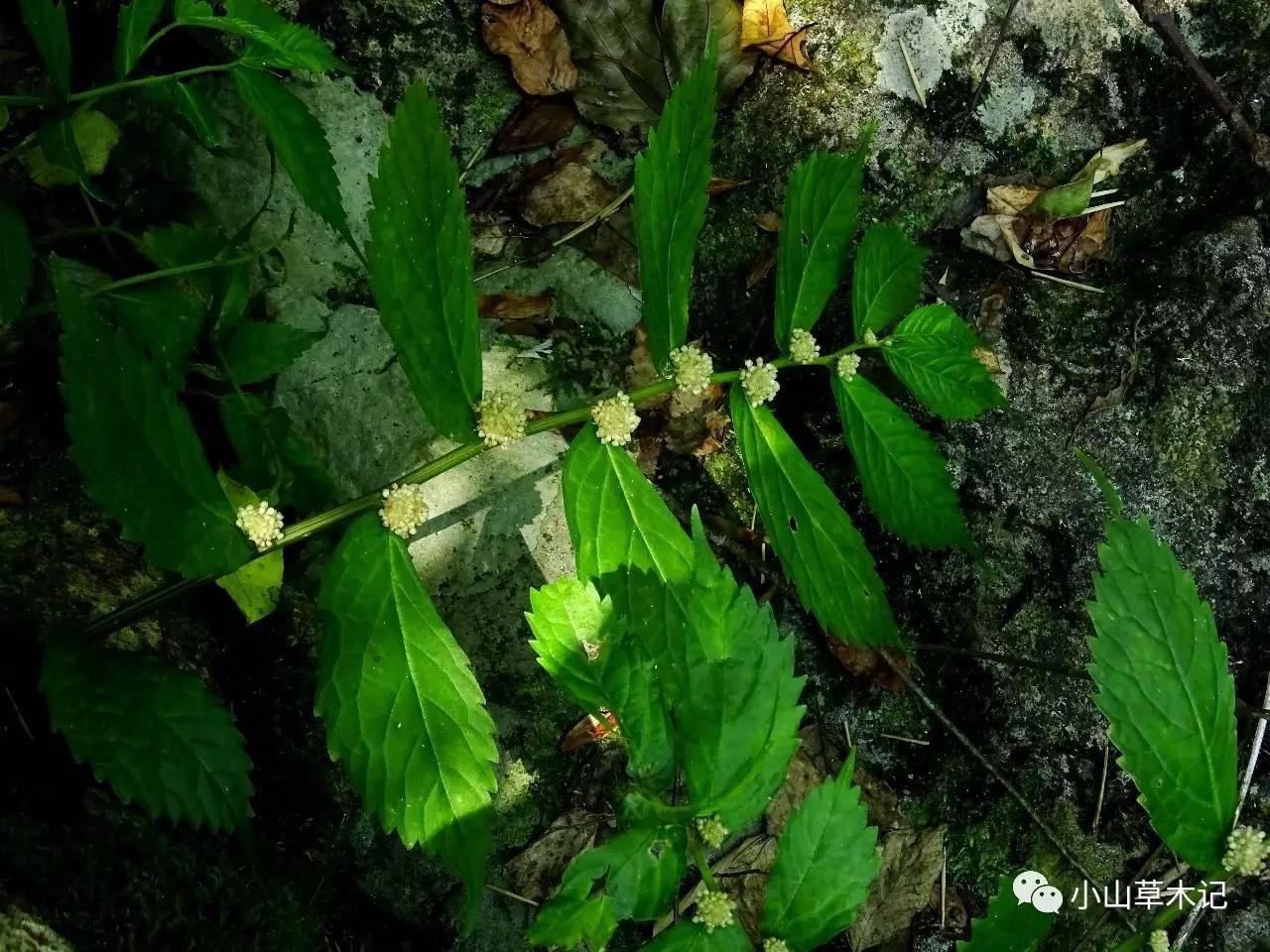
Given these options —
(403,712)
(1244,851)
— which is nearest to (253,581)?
(403,712)

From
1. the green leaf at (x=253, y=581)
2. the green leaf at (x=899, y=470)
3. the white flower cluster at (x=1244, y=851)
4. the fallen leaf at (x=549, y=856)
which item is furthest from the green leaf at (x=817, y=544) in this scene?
the green leaf at (x=253, y=581)

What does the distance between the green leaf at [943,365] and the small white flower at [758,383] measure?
0.37 metres

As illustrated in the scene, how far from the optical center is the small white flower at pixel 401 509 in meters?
1.94

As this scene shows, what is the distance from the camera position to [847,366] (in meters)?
2.32

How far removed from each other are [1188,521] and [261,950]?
2.71 meters

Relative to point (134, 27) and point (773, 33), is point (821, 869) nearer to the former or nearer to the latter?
point (134, 27)

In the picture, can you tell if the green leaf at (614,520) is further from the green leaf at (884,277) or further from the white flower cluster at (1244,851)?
the white flower cluster at (1244,851)

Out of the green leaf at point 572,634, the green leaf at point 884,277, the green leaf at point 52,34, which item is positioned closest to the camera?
the green leaf at point 52,34

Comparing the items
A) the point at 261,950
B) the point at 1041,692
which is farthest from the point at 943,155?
the point at 261,950

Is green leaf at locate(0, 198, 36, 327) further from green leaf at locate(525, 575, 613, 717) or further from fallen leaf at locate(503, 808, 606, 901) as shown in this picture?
fallen leaf at locate(503, 808, 606, 901)

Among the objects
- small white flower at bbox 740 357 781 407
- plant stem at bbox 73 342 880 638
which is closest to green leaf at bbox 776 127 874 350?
small white flower at bbox 740 357 781 407

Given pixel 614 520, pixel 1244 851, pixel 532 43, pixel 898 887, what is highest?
pixel 532 43

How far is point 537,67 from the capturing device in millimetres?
2703

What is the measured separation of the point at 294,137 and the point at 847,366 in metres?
1.37
